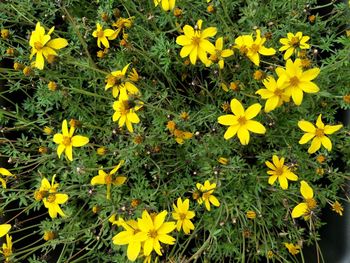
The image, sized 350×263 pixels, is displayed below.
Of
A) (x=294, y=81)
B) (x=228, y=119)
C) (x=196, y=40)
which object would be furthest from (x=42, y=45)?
(x=294, y=81)

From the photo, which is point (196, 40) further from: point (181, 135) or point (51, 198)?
point (51, 198)

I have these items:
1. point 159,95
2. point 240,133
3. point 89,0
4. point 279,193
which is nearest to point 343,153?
point 279,193

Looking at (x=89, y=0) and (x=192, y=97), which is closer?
(x=192, y=97)

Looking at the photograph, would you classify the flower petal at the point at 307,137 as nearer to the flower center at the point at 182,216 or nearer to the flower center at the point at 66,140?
the flower center at the point at 182,216

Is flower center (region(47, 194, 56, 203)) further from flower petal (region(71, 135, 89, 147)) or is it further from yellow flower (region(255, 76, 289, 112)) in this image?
yellow flower (region(255, 76, 289, 112))

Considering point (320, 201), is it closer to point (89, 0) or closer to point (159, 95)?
point (159, 95)

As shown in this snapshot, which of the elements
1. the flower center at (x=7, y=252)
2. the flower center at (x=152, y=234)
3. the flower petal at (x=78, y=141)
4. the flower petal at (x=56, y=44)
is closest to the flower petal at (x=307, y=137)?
the flower center at (x=152, y=234)

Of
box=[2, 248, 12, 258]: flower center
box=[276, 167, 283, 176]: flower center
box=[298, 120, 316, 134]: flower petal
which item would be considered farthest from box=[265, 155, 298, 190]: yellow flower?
box=[2, 248, 12, 258]: flower center
